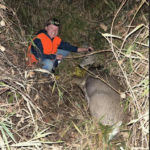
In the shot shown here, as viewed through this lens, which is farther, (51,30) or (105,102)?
(51,30)

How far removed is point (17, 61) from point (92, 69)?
6.18 ft

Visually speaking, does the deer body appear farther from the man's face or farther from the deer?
the man's face

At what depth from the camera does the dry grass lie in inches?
80.6

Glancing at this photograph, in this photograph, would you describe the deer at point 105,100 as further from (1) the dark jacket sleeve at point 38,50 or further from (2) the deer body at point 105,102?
(1) the dark jacket sleeve at point 38,50

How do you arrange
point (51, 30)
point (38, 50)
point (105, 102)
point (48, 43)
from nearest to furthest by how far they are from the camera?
1. point (105, 102)
2. point (38, 50)
3. point (51, 30)
4. point (48, 43)

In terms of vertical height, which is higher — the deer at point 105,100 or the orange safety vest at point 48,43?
the orange safety vest at point 48,43

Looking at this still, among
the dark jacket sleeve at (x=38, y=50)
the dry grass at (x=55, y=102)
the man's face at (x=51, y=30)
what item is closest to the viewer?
the dry grass at (x=55, y=102)

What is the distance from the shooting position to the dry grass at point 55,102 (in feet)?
6.72

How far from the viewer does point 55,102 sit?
3.30 meters

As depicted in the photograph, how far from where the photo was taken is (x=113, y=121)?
306 cm

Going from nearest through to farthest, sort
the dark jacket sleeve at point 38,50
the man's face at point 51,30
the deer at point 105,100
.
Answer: the deer at point 105,100 < the dark jacket sleeve at point 38,50 < the man's face at point 51,30

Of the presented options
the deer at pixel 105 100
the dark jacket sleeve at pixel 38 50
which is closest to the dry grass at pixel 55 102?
the deer at pixel 105 100

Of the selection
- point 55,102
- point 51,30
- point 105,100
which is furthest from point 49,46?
point 105,100

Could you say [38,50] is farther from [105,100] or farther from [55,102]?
[105,100]
